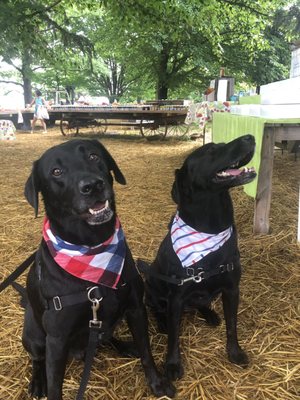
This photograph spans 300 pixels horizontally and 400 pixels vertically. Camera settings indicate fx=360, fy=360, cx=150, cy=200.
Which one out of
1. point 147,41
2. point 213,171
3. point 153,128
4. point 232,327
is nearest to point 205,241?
point 213,171

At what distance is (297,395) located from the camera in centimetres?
192

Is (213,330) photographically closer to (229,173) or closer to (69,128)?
(229,173)

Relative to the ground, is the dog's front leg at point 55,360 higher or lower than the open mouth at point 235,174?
lower

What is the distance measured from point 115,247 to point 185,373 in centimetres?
89

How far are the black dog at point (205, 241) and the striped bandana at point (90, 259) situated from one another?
43 cm

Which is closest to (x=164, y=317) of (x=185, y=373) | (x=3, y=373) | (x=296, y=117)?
(x=185, y=373)

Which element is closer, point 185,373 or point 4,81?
point 185,373

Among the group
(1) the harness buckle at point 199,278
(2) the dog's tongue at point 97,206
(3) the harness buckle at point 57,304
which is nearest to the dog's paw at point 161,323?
(1) the harness buckle at point 199,278

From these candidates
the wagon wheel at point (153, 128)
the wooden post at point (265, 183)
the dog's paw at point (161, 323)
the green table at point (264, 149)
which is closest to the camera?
the dog's paw at point (161, 323)

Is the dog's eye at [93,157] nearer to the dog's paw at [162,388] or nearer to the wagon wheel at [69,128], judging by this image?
the dog's paw at [162,388]

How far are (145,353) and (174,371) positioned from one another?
25 centimetres

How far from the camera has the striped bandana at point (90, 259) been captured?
1.77 metres

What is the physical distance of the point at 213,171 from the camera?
6.89ft

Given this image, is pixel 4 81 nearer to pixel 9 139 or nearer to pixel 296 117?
pixel 9 139
